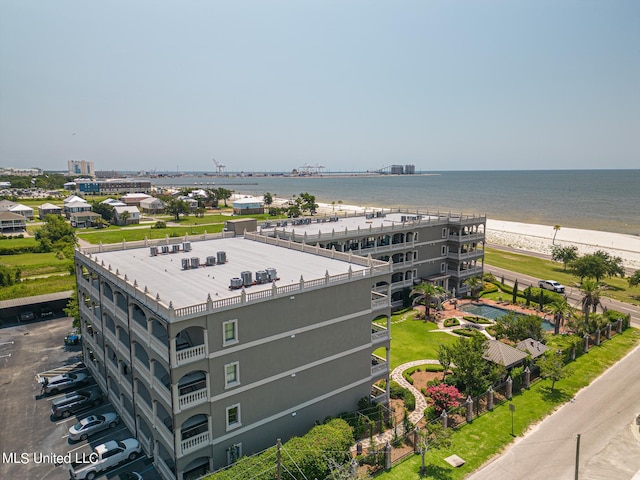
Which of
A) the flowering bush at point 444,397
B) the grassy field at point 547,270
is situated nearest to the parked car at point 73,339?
the flowering bush at point 444,397

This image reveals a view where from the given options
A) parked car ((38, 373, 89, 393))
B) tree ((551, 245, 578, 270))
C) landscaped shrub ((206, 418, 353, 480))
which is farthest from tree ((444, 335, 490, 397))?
tree ((551, 245, 578, 270))

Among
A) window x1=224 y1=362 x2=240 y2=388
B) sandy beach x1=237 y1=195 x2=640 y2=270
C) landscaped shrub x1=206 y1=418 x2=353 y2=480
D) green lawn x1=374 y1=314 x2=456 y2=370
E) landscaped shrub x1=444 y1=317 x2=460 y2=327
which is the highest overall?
window x1=224 y1=362 x2=240 y2=388

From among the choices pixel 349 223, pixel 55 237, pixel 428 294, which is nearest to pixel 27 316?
pixel 349 223

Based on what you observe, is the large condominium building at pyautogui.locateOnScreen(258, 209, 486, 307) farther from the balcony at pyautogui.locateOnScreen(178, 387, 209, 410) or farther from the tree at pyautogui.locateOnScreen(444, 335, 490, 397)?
the balcony at pyautogui.locateOnScreen(178, 387, 209, 410)

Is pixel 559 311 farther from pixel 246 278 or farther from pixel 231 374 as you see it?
pixel 231 374

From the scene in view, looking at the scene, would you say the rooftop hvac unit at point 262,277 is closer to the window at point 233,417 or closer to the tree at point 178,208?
the window at point 233,417

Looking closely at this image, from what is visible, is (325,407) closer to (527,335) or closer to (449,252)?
(527,335)
